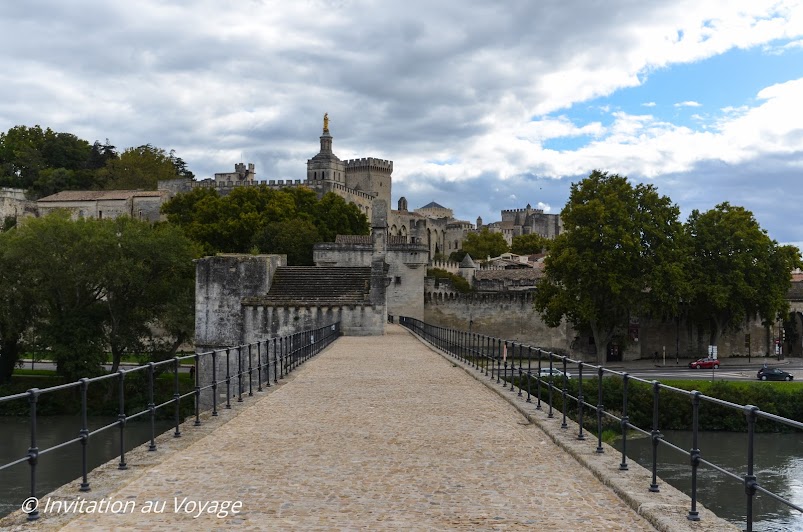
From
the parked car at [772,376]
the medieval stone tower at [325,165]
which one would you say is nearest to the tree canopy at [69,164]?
the medieval stone tower at [325,165]

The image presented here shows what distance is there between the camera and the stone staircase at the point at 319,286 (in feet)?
111

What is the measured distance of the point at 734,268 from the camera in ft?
159

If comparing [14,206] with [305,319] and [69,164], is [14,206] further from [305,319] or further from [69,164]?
[305,319]

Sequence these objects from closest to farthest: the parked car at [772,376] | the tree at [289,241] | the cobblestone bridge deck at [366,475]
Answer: the cobblestone bridge deck at [366,475] → the parked car at [772,376] → the tree at [289,241]

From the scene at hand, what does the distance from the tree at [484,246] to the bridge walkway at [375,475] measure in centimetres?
9115

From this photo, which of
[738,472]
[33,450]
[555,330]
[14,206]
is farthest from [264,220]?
[33,450]

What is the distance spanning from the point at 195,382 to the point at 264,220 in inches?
2028

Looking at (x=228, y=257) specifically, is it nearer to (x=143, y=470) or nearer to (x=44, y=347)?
(x=44, y=347)

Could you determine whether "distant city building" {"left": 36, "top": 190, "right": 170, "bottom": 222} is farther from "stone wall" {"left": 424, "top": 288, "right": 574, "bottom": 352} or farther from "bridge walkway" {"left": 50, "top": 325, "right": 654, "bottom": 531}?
"bridge walkway" {"left": 50, "top": 325, "right": 654, "bottom": 531}

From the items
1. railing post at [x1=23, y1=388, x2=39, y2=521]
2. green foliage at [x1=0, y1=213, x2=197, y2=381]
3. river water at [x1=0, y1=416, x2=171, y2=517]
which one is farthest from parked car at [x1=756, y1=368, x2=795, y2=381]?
railing post at [x1=23, y1=388, x2=39, y2=521]

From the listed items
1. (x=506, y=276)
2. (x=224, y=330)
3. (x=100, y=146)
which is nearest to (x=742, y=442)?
(x=224, y=330)

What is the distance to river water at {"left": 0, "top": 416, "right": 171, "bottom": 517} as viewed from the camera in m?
22.2

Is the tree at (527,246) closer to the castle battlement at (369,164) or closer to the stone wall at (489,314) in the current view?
the castle battlement at (369,164)

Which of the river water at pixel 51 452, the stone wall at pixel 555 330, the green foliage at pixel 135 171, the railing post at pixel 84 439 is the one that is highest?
the green foliage at pixel 135 171
